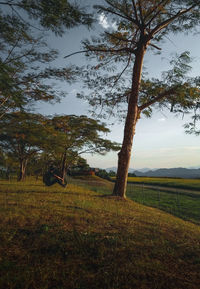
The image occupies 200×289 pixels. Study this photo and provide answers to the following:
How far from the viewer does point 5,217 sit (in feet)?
12.9

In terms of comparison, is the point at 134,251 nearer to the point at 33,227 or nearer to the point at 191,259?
the point at 191,259

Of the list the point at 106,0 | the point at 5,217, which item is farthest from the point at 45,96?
the point at 5,217

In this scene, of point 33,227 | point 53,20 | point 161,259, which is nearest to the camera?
point 161,259

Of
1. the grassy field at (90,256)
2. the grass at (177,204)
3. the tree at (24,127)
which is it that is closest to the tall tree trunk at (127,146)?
the grass at (177,204)

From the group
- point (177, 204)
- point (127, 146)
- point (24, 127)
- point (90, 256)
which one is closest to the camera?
point (90, 256)

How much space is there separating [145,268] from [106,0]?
37.4 ft

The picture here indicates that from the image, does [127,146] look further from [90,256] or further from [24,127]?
[24,127]

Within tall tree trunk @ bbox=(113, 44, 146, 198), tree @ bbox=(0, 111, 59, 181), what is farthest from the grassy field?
tree @ bbox=(0, 111, 59, 181)

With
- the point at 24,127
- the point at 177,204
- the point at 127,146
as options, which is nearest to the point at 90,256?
the point at 127,146

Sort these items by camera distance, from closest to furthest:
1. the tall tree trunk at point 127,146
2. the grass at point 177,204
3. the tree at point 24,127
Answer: the tall tree trunk at point 127,146
the grass at point 177,204
the tree at point 24,127

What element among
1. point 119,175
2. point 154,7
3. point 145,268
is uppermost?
point 154,7

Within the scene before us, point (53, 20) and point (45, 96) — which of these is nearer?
point (53, 20)

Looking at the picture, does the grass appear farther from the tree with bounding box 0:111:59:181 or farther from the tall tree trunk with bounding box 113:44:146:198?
the tree with bounding box 0:111:59:181

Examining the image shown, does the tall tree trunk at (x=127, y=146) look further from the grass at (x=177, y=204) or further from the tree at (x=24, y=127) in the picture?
the tree at (x=24, y=127)
